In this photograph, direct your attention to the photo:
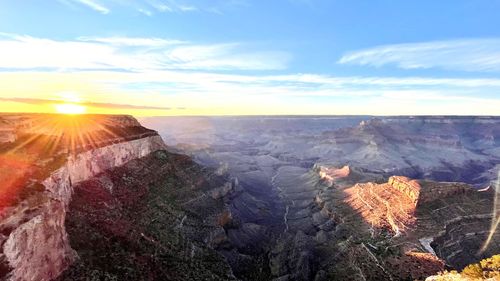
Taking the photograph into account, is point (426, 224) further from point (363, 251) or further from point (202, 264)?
point (202, 264)

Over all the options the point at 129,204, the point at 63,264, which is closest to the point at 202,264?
the point at 129,204

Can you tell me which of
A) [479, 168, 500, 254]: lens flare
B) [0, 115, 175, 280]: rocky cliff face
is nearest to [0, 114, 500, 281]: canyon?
[0, 115, 175, 280]: rocky cliff face

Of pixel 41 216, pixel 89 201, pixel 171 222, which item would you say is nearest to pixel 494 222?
pixel 171 222

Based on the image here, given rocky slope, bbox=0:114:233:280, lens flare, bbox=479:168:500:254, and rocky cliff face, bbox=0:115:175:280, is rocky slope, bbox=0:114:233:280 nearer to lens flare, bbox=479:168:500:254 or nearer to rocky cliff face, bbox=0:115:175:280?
rocky cliff face, bbox=0:115:175:280

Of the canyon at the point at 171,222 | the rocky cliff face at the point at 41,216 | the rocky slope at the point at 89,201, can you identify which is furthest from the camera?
the canyon at the point at 171,222

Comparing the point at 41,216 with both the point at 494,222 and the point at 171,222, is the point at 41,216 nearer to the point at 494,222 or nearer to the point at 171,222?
the point at 171,222

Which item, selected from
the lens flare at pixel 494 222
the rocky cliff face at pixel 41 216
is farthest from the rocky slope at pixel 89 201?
the lens flare at pixel 494 222

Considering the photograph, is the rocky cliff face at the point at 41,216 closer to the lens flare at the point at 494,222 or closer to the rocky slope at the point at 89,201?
the rocky slope at the point at 89,201

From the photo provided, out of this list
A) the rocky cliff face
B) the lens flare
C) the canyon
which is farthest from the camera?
the lens flare
